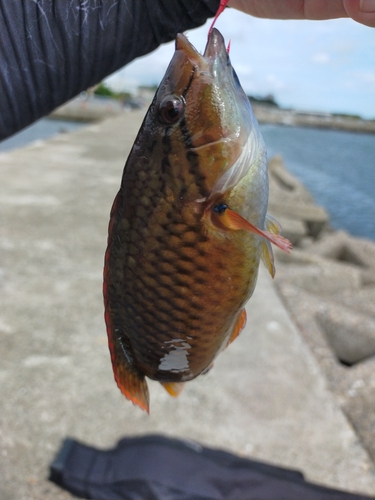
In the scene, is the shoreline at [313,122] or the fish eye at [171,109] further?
the shoreline at [313,122]

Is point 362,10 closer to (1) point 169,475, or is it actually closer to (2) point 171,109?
(2) point 171,109

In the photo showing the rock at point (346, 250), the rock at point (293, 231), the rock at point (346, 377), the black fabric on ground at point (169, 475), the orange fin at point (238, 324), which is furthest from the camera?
the rock at point (293, 231)

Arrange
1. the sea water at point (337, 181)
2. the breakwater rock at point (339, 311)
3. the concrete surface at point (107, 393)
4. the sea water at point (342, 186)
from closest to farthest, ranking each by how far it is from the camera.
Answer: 1. the concrete surface at point (107, 393)
2. the breakwater rock at point (339, 311)
3. the sea water at point (342, 186)
4. the sea water at point (337, 181)

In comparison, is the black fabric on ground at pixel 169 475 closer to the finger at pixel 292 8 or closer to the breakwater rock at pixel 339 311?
the breakwater rock at pixel 339 311

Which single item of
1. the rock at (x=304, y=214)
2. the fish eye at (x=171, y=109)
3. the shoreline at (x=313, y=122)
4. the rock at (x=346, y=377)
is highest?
the fish eye at (x=171, y=109)

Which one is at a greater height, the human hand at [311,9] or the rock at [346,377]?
the human hand at [311,9]

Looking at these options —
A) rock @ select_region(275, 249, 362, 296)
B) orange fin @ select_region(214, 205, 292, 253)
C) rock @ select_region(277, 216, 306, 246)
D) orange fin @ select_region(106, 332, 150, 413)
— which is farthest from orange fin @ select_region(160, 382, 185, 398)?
rock @ select_region(277, 216, 306, 246)

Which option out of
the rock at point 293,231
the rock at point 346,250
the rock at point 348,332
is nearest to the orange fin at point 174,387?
the rock at point 348,332

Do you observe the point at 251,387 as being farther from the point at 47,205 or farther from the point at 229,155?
the point at 47,205

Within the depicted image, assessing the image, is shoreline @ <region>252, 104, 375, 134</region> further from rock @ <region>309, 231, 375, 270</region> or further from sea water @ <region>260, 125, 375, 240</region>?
rock @ <region>309, 231, 375, 270</region>
